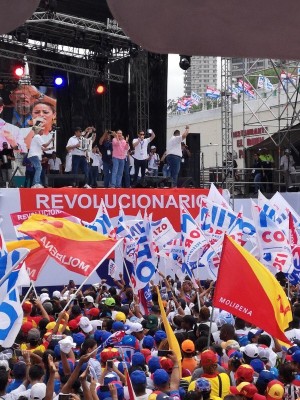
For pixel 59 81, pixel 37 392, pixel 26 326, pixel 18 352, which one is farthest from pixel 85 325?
pixel 59 81

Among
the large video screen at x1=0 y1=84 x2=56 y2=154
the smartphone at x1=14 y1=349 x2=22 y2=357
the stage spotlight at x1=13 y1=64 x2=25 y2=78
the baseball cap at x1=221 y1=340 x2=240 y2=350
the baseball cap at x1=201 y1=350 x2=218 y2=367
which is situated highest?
the stage spotlight at x1=13 y1=64 x2=25 y2=78

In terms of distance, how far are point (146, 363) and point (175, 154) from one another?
41.8 feet

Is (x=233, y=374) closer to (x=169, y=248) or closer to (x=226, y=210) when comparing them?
(x=226, y=210)

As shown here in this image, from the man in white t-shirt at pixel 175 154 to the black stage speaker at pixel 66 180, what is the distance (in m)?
2.09

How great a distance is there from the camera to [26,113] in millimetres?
23156

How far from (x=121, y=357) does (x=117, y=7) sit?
531cm

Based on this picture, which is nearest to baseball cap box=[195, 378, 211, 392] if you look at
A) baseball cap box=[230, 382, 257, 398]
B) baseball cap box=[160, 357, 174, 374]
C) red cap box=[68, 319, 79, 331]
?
baseball cap box=[230, 382, 257, 398]

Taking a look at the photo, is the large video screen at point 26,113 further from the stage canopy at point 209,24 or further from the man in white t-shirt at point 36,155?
the stage canopy at point 209,24

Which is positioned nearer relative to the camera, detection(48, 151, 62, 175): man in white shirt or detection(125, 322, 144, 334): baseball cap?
detection(125, 322, 144, 334): baseball cap

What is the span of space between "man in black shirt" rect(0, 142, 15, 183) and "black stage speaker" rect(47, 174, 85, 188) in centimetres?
94

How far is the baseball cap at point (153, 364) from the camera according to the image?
5969 millimetres

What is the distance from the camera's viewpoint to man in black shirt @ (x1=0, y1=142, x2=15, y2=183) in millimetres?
17500

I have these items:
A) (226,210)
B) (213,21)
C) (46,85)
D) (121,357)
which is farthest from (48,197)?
(213,21)

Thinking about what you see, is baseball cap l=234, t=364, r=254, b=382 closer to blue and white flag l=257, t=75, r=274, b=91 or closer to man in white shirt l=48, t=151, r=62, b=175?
man in white shirt l=48, t=151, r=62, b=175
